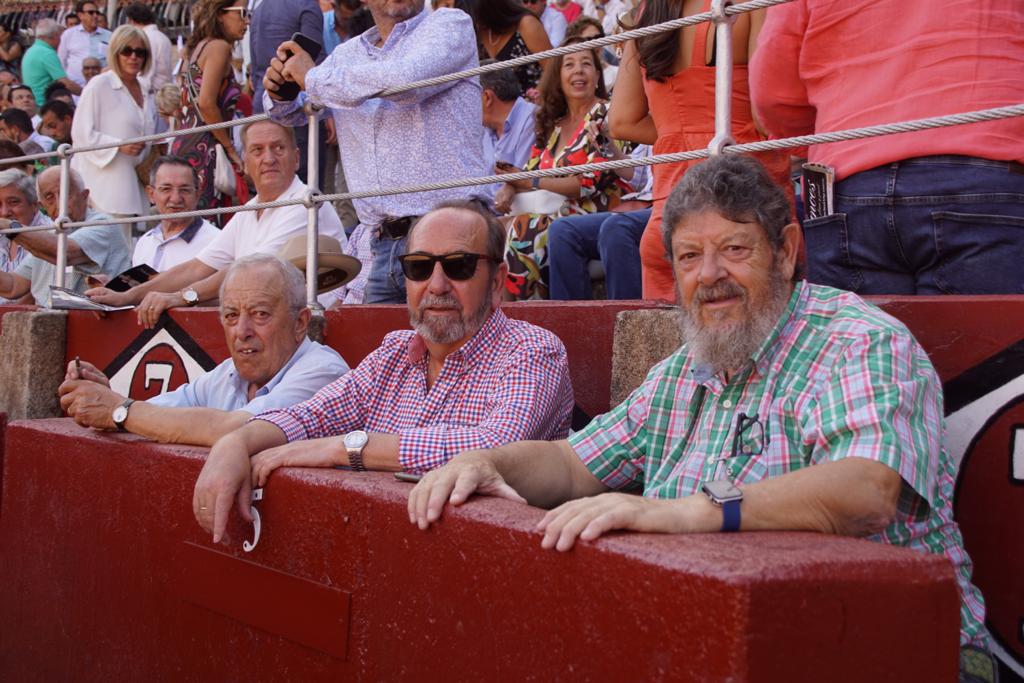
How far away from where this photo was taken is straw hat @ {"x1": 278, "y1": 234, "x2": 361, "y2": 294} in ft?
16.8

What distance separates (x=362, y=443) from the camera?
3.28m

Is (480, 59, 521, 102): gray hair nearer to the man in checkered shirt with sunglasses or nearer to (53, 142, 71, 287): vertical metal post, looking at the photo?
(53, 142, 71, 287): vertical metal post

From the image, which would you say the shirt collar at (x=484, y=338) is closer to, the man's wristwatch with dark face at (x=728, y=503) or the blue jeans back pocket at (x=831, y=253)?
the blue jeans back pocket at (x=831, y=253)

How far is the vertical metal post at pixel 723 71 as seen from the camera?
3.25 metres

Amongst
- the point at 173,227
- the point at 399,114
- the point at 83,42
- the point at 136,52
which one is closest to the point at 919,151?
the point at 399,114

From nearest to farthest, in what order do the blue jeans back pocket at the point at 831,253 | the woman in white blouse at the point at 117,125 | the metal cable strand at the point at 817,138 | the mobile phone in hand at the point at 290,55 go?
the metal cable strand at the point at 817,138 → the blue jeans back pocket at the point at 831,253 → the mobile phone in hand at the point at 290,55 → the woman in white blouse at the point at 117,125

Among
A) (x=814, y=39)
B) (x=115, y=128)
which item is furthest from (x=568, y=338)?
(x=115, y=128)

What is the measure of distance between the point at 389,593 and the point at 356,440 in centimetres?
61

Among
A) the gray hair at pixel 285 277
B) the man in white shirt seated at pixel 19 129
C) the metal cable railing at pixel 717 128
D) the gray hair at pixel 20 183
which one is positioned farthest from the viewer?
the man in white shirt seated at pixel 19 129

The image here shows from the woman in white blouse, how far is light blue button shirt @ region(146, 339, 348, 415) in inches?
168

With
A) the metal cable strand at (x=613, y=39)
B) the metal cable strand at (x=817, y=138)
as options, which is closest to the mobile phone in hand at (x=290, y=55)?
the metal cable strand at (x=613, y=39)

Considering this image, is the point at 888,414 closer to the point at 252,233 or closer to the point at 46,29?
the point at 252,233

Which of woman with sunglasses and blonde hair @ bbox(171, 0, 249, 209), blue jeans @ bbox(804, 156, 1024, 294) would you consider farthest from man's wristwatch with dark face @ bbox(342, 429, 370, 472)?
woman with sunglasses and blonde hair @ bbox(171, 0, 249, 209)

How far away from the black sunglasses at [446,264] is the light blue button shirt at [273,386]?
67 centimetres
